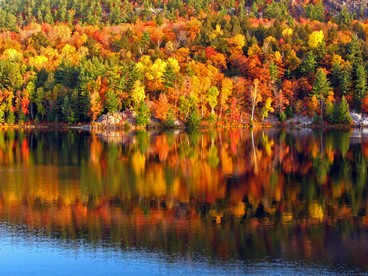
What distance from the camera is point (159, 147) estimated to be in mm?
59250

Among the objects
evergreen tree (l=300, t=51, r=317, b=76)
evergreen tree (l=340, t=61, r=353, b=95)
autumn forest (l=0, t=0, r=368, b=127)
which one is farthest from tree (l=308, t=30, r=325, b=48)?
evergreen tree (l=340, t=61, r=353, b=95)

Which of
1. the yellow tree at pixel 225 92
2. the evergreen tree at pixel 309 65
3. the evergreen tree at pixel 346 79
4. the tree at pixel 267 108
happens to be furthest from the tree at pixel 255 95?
the evergreen tree at pixel 346 79

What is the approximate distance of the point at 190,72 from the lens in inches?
4031

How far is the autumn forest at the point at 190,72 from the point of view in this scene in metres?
97.2

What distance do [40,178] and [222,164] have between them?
46.3ft

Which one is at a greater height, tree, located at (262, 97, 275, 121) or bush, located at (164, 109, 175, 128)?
tree, located at (262, 97, 275, 121)

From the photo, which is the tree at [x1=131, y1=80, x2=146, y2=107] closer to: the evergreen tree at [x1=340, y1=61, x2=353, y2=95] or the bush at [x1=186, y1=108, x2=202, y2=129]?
the bush at [x1=186, y1=108, x2=202, y2=129]

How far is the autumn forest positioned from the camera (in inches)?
3829

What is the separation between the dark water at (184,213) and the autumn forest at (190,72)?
4602 cm

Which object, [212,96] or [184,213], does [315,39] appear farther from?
[184,213]

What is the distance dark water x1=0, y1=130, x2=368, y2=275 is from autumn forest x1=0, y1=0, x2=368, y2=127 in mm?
46020

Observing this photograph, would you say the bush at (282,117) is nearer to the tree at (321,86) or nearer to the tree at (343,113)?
the tree at (321,86)

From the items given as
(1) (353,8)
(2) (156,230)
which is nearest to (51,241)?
(2) (156,230)

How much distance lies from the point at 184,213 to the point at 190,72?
75.1 m
